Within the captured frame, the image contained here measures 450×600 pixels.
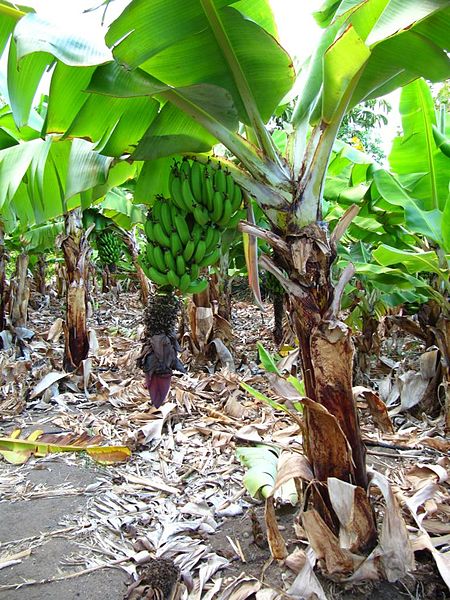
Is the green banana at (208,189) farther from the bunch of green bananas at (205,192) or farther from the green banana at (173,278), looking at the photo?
the green banana at (173,278)

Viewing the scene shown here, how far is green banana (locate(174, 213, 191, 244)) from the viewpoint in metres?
1.51

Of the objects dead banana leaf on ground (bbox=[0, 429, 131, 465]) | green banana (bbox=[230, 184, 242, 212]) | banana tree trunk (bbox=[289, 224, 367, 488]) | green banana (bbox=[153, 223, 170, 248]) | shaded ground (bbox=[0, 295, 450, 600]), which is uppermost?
green banana (bbox=[230, 184, 242, 212])

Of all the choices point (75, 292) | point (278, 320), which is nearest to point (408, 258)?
point (75, 292)

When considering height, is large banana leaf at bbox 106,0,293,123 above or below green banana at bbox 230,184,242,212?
above

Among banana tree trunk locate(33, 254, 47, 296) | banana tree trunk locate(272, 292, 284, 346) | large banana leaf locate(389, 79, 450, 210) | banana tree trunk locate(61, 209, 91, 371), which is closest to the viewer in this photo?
large banana leaf locate(389, 79, 450, 210)

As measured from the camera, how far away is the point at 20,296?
5.65 m

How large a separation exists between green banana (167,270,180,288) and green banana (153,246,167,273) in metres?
0.04

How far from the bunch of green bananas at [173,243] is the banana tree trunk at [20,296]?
Answer: 460 cm

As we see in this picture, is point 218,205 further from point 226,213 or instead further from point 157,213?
point 157,213

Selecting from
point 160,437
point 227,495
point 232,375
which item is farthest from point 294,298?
point 232,375

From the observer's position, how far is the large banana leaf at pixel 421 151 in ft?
7.11

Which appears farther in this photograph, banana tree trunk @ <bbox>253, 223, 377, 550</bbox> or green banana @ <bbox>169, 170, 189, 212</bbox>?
green banana @ <bbox>169, 170, 189, 212</bbox>

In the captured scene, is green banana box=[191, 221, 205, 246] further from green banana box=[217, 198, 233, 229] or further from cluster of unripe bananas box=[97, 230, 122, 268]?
cluster of unripe bananas box=[97, 230, 122, 268]

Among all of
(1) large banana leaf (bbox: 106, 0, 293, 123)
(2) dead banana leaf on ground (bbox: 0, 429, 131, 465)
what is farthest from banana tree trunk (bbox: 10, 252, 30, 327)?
(1) large banana leaf (bbox: 106, 0, 293, 123)
